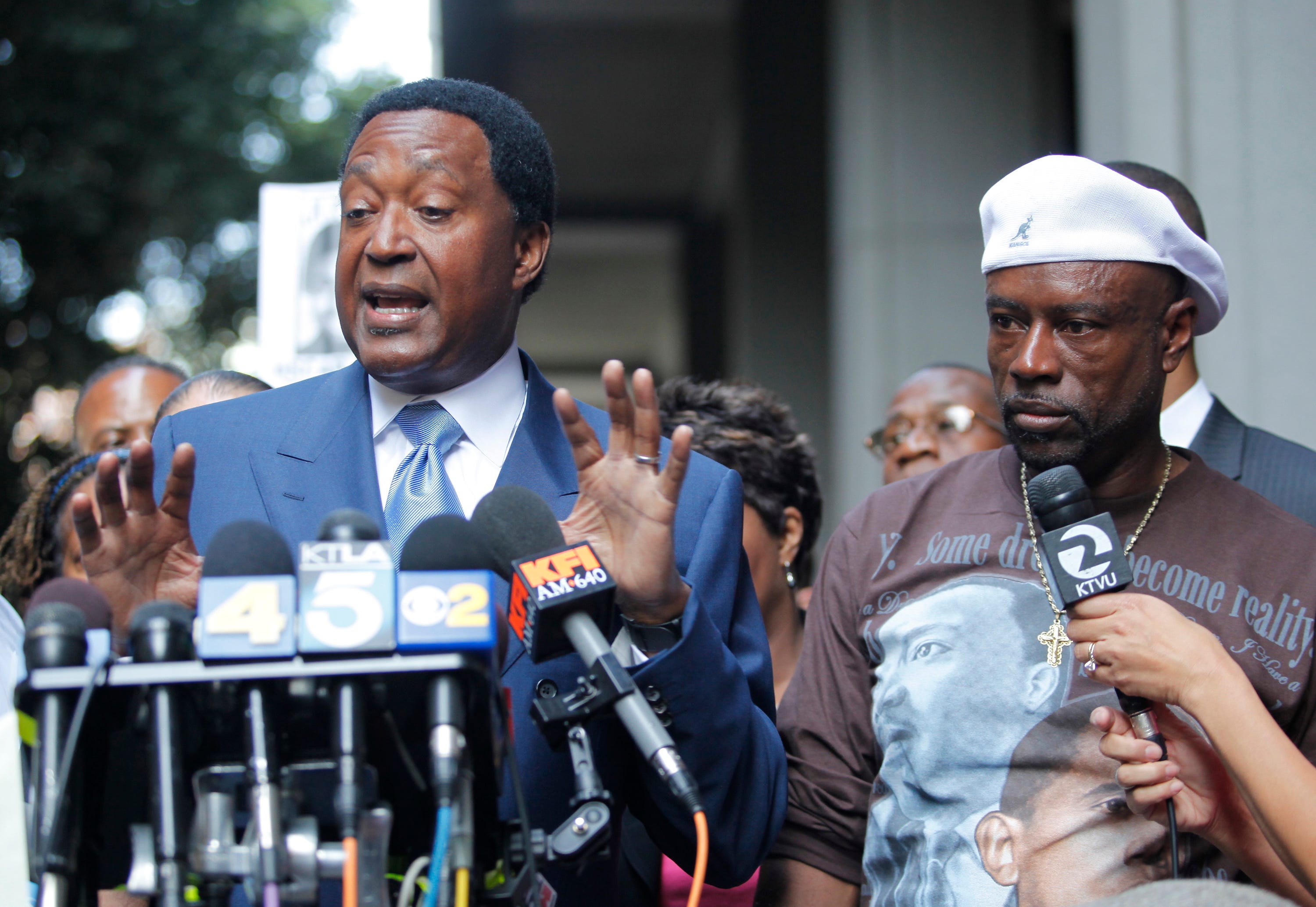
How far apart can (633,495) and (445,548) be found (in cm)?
45

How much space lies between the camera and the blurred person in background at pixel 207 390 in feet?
13.0

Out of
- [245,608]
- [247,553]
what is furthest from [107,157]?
[245,608]

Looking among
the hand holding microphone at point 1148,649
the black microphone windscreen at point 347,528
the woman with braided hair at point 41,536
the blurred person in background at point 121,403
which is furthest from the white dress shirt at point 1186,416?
the blurred person in background at point 121,403

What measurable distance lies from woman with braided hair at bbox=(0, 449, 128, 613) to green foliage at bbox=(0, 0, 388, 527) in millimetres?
10544

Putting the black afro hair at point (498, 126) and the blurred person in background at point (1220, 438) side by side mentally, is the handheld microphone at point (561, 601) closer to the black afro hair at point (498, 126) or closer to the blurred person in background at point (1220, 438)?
the black afro hair at point (498, 126)

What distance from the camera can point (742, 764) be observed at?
2.32 m

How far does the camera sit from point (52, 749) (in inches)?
63.0

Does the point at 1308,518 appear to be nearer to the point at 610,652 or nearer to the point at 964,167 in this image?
the point at 610,652

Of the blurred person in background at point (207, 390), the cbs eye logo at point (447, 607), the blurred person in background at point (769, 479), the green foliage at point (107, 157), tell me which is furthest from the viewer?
the green foliage at point (107, 157)

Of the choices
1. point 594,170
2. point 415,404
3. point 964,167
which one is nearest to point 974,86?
point 964,167

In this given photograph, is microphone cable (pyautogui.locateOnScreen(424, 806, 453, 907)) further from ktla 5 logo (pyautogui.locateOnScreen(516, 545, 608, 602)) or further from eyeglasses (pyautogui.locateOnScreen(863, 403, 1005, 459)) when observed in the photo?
eyeglasses (pyautogui.locateOnScreen(863, 403, 1005, 459))

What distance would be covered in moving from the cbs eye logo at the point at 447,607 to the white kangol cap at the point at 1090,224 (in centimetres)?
139

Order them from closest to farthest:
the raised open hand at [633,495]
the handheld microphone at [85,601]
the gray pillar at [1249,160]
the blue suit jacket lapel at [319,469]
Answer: the handheld microphone at [85,601] < the raised open hand at [633,495] < the blue suit jacket lapel at [319,469] < the gray pillar at [1249,160]

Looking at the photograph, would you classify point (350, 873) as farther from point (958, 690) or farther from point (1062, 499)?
point (958, 690)
